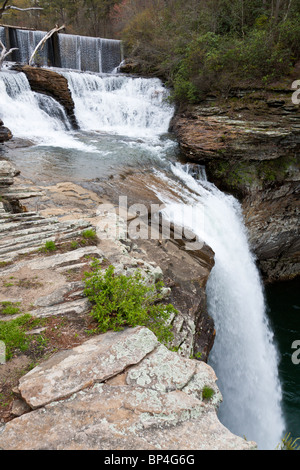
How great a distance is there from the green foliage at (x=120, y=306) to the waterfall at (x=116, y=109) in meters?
12.6

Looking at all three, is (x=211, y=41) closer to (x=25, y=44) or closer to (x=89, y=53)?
(x=89, y=53)

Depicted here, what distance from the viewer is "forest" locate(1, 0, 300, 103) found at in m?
11.4

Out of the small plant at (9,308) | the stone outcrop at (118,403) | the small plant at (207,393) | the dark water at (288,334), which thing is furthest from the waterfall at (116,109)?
the small plant at (207,393)

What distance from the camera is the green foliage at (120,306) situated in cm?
315

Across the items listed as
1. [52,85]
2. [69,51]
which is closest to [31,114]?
[52,85]

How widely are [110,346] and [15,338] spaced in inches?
38.5

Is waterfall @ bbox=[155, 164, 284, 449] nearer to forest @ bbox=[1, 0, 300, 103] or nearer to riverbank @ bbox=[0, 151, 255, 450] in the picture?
riverbank @ bbox=[0, 151, 255, 450]

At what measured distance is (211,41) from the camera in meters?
13.4

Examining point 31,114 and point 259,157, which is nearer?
point 259,157

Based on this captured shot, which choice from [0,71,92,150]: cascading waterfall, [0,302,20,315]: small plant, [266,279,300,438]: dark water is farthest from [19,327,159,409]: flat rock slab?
[0,71,92,150]: cascading waterfall

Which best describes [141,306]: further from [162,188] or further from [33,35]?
[33,35]

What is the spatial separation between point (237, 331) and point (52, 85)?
47.3 ft

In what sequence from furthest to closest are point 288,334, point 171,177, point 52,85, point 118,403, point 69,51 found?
point 69,51
point 52,85
point 171,177
point 288,334
point 118,403

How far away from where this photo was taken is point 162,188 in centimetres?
897
